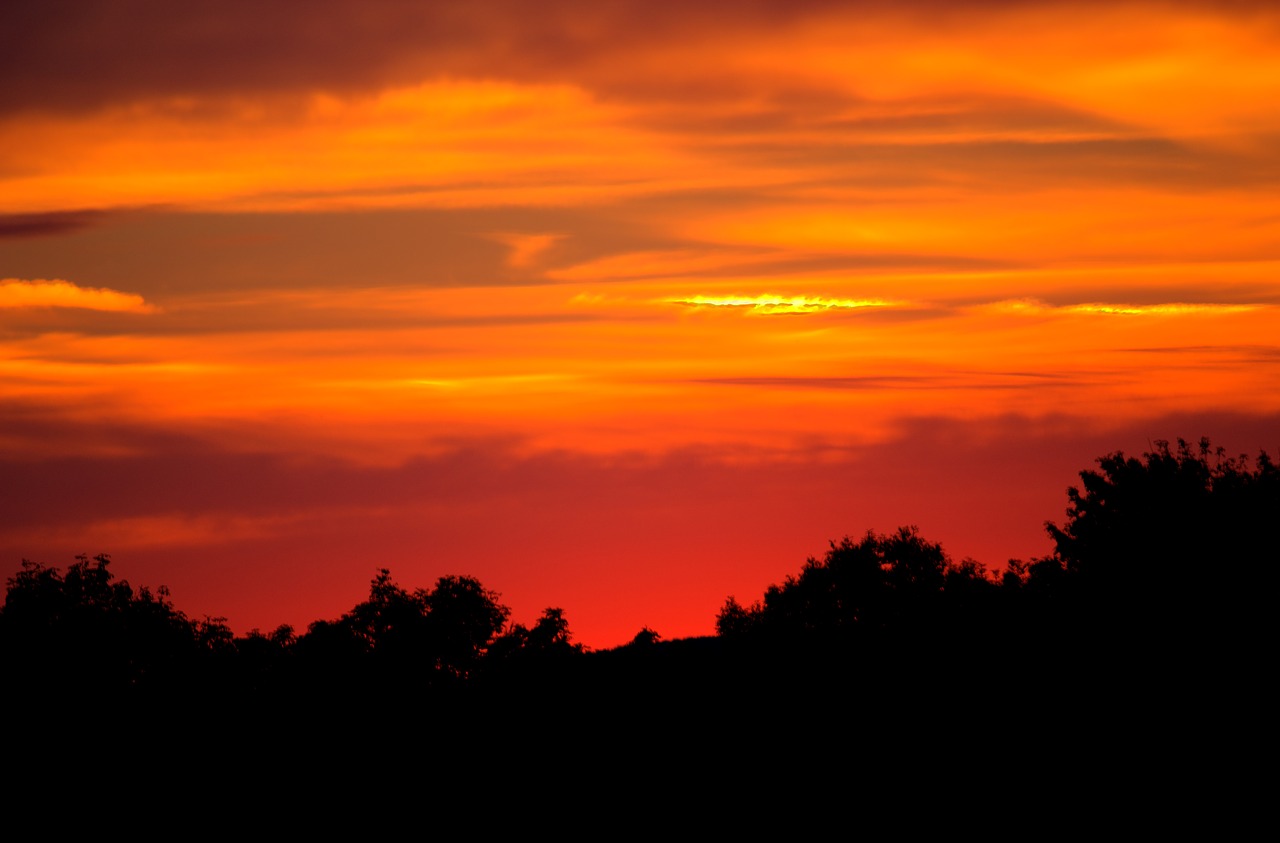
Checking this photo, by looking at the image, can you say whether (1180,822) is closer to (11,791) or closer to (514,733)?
(514,733)

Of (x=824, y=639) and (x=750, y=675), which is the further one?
(x=824, y=639)

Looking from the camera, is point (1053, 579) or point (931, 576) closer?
point (1053, 579)

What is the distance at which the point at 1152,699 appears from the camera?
39.2m

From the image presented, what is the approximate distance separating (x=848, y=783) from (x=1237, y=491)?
227ft

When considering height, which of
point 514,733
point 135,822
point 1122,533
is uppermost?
point 1122,533

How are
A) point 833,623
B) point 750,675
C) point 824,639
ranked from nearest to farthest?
point 750,675 → point 824,639 → point 833,623

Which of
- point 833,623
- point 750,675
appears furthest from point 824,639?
point 833,623

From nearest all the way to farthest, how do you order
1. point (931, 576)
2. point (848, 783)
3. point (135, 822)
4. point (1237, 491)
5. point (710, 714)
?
point (848, 783)
point (710, 714)
point (135, 822)
point (1237, 491)
point (931, 576)

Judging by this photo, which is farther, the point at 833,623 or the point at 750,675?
the point at 833,623

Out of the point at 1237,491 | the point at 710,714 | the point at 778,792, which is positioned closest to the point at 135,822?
the point at 710,714

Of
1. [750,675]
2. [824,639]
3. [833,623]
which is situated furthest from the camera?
[833,623]

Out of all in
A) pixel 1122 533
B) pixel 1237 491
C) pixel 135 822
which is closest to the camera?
pixel 135 822

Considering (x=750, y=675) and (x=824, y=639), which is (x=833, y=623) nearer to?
(x=824, y=639)

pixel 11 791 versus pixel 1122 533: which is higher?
pixel 1122 533
